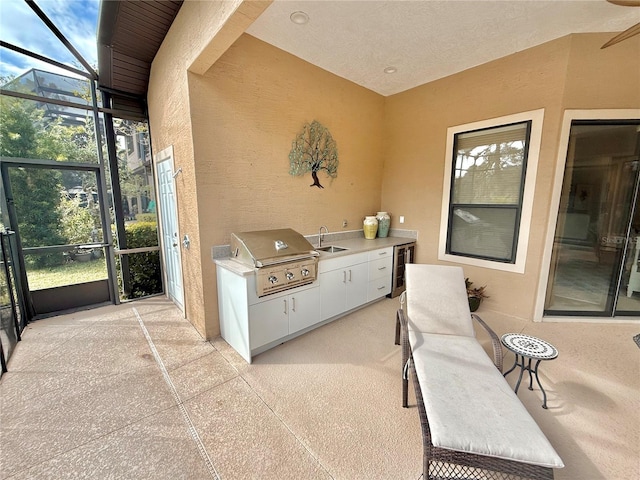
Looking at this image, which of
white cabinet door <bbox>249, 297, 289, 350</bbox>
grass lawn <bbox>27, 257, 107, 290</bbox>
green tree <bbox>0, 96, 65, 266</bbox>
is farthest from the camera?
grass lawn <bbox>27, 257, 107, 290</bbox>

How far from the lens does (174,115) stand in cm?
287

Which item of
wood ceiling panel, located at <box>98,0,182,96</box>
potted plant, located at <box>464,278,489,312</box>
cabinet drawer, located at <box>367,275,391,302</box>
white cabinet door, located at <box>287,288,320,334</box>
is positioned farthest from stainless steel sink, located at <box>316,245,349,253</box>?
wood ceiling panel, located at <box>98,0,182,96</box>

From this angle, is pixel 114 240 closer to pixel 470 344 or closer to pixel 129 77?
pixel 129 77

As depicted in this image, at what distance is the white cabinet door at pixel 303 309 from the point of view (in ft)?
8.93

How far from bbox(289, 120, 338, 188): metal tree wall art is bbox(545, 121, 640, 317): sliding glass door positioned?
291cm

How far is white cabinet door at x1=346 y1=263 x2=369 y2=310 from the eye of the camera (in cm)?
332

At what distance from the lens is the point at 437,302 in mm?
2359

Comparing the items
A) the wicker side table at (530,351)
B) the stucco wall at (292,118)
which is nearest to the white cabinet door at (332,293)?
the stucco wall at (292,118)

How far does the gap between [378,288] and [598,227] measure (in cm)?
285

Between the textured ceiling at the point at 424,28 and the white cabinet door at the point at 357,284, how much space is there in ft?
8.76

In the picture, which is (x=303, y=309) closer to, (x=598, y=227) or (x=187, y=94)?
(x=187, y=94)

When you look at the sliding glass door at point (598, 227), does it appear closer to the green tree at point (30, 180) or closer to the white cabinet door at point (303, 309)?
the white cabinet door at point (303, 309)

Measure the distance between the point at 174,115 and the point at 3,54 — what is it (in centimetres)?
189

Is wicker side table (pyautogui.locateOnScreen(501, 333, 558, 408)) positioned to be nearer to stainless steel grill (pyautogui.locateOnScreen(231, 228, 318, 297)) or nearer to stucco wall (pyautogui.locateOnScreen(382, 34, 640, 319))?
stucco wall (pyautogui.locateOnScreen(382, 34, 640, 319))
